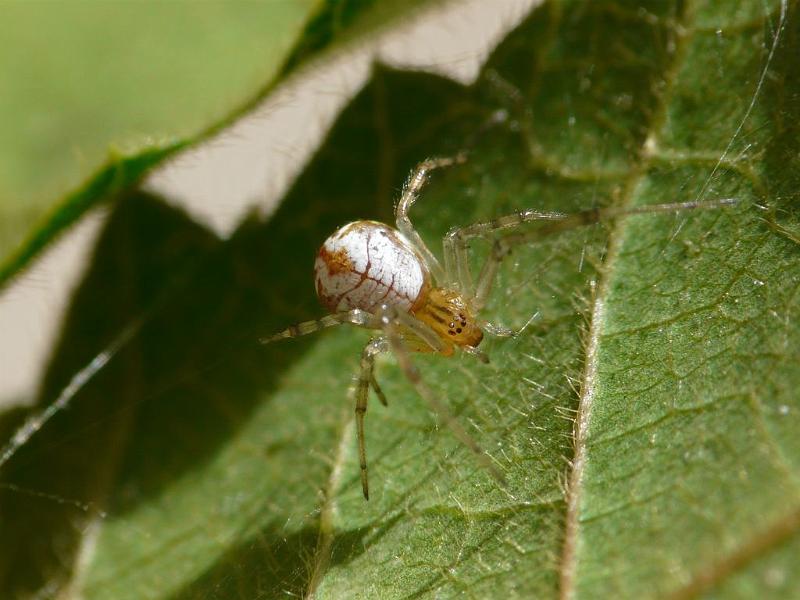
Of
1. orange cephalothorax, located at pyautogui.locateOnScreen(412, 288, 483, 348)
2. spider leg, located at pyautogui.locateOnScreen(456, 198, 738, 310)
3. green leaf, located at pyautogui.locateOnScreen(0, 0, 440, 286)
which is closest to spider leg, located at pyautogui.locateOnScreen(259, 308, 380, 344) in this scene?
orange cephalothorax, located at pyautogui.locateOnScreen(412, 288, 483, 348)

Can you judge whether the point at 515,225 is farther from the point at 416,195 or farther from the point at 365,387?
the point at 365,387

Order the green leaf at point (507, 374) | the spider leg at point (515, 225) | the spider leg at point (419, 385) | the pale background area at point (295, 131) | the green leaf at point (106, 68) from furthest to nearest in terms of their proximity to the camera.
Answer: the green leaf at point (106, 68) < the pale background area at point (295, 131) < the spider leg at point (515, 225) < the spider leg at point (419, 385) < the green leaf at point (507, 374)

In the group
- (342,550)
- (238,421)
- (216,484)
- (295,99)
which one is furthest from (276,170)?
(342,550)

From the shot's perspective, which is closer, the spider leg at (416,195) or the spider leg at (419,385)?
the spider leg at (419,385)

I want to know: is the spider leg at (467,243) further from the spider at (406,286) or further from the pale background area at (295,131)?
the pale background area at (295,131)

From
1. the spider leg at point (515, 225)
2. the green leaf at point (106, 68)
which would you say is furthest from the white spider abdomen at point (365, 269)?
the green leaf at point (106, 68)

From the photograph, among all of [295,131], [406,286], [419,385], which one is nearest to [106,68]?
[295,131]
